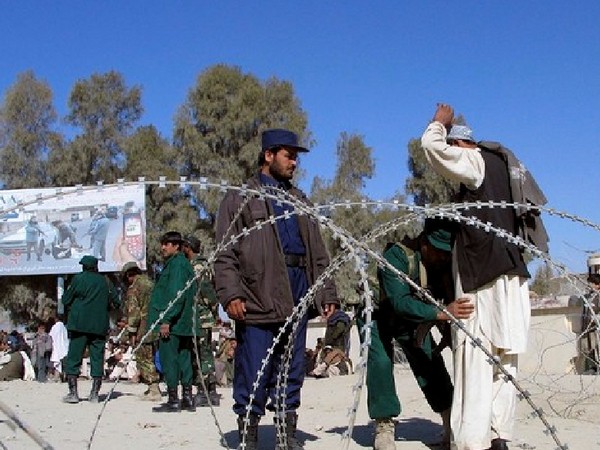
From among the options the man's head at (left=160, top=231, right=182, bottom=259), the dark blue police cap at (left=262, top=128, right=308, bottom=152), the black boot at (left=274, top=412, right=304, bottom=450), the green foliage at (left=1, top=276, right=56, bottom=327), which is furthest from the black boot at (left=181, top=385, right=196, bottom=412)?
the green foliage at (left=1, top=276, right=56, bottom=327)

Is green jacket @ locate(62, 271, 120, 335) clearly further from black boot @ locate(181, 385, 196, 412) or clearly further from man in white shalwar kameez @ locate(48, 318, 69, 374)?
man in white shalwar kameez @ locate(48, 318, 69, 374)

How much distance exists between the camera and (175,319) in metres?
7.71

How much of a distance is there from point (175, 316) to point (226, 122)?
85.3 ft

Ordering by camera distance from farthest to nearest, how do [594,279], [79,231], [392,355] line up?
[79,231] → [594,279] → [392,355]

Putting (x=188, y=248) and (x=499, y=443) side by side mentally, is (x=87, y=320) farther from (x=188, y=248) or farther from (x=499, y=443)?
(x=499, y=443)

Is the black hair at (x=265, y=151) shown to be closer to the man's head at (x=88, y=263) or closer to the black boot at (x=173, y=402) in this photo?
the black boot at (x=173, y=402)

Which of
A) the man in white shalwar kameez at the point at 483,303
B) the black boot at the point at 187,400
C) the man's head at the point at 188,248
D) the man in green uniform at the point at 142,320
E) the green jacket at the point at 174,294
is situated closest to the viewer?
the man in white shalwar kameez at the point at 483,303

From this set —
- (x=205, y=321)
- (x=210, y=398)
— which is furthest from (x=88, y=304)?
(x=210, y=398)

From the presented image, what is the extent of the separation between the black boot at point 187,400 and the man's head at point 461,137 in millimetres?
4057

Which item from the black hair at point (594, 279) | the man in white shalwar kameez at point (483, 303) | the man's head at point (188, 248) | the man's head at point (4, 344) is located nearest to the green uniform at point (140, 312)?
the man's head at point (188, 248)

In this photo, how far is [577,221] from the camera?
373 centimetres

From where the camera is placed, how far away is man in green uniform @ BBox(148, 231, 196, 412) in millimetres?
7613

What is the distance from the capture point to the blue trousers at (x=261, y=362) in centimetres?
473

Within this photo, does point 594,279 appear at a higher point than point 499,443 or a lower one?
higher
